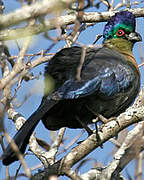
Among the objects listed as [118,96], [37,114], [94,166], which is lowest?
[94,166]

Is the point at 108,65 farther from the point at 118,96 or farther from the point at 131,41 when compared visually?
the point at 131,41

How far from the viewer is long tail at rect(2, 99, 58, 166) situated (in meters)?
3.59

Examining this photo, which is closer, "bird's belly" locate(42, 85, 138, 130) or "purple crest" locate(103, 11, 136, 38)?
"bird's belly" locate(42, 85, 138, 130)

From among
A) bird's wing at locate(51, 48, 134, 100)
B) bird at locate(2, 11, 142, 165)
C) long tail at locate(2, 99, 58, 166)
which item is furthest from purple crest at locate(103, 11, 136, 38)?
long tail at locate(2, 99, 58, 166)

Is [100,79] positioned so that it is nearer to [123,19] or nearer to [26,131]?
[26,131]

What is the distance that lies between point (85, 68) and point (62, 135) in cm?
76

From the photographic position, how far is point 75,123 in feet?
16.6

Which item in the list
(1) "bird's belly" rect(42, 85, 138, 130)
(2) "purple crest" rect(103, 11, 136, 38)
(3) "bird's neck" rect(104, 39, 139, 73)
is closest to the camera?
(1) "bird's belly" rect(42, 85, 138, 130)

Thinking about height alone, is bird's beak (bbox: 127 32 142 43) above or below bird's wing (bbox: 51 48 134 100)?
below

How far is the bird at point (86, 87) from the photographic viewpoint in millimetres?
4414

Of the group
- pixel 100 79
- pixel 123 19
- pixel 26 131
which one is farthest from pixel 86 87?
pixel 123 19

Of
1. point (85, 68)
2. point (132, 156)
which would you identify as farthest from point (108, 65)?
point (132, 156)

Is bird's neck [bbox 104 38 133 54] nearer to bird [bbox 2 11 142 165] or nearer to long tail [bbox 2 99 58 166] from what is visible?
bird [bbox 2 11 142 165]

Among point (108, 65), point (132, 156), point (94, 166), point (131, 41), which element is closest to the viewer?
point (132, 156)
